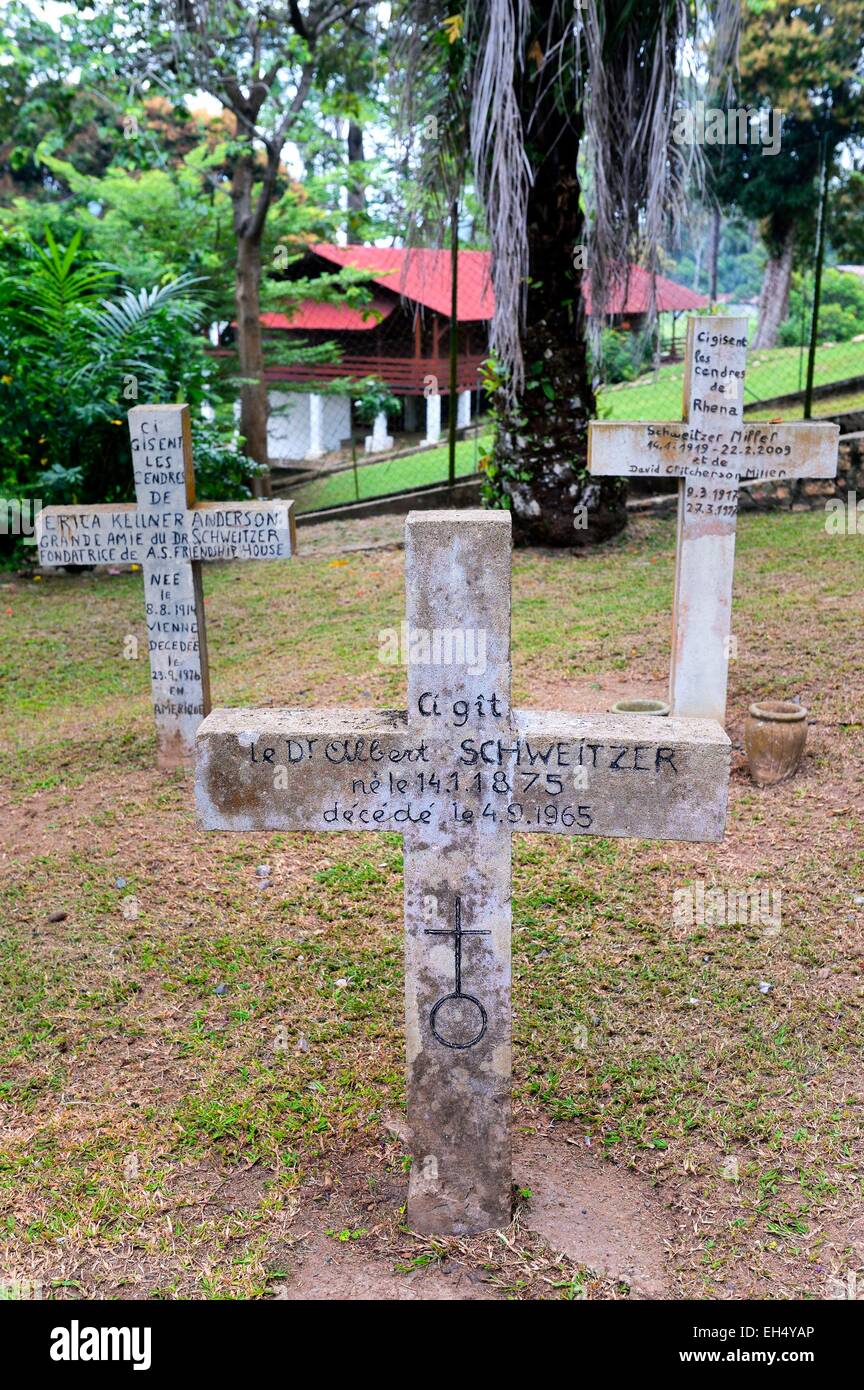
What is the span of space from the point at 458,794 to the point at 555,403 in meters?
7.09

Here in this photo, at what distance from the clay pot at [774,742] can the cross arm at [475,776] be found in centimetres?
255

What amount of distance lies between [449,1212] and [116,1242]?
2.64ft

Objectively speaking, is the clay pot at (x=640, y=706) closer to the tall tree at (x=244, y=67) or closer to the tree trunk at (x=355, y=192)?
the tall tree at (x=244, y=67)

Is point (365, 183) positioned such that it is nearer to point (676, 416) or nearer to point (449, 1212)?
point (676, 416)

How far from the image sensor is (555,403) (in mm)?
9359

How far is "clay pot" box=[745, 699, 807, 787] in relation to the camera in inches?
207

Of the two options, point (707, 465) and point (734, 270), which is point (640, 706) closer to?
point (707, 465)

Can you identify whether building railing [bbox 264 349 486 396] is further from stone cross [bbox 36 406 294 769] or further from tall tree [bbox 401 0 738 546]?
stone cross [bbox 36 406 294 769]

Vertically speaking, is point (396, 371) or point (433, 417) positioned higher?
point (396, 371)

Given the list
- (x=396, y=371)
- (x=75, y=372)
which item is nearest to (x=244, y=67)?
(x=75, y=372)

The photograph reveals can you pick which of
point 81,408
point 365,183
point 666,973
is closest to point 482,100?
point 81,408

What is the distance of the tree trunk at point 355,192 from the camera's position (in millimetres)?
13812

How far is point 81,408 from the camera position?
9703 millimetres

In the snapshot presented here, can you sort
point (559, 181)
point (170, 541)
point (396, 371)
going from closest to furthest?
point (170, 541), point (559, 181), point (396, 371)
